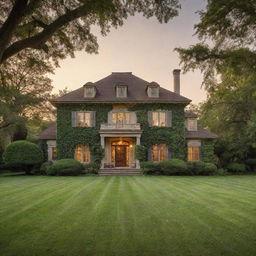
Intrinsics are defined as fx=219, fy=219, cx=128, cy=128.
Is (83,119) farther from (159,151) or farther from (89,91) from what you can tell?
(159,151)

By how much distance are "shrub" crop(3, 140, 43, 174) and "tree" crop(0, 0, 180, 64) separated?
619 inches

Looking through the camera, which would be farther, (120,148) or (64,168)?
(120,148)

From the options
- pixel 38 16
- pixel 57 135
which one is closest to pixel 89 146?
pixel 57 135

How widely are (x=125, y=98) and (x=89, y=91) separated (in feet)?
12.9

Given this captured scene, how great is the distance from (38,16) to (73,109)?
17.2 m

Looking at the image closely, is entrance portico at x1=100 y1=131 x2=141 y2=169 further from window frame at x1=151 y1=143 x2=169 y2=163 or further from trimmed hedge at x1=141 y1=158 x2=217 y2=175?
window frame at x1=151 y1=143 x2=169 y2=163

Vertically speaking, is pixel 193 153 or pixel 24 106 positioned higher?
pixel 24 106

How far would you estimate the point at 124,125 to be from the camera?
22.4 m

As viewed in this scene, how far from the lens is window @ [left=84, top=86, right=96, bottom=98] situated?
2317 cm

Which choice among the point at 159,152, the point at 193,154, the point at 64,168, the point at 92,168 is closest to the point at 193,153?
the point at 193,154

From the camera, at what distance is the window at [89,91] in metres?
23.2

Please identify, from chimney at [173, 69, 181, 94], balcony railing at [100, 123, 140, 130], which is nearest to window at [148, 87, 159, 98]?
chimney at [173, 69, 181, 94]

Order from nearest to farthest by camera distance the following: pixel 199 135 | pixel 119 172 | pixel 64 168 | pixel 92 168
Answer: pixel 64 168 → pixel 119 172 → pixel 92 168 → pixel 199 135

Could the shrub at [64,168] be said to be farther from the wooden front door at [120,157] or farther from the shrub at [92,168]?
the wooden front door at [120,157]
